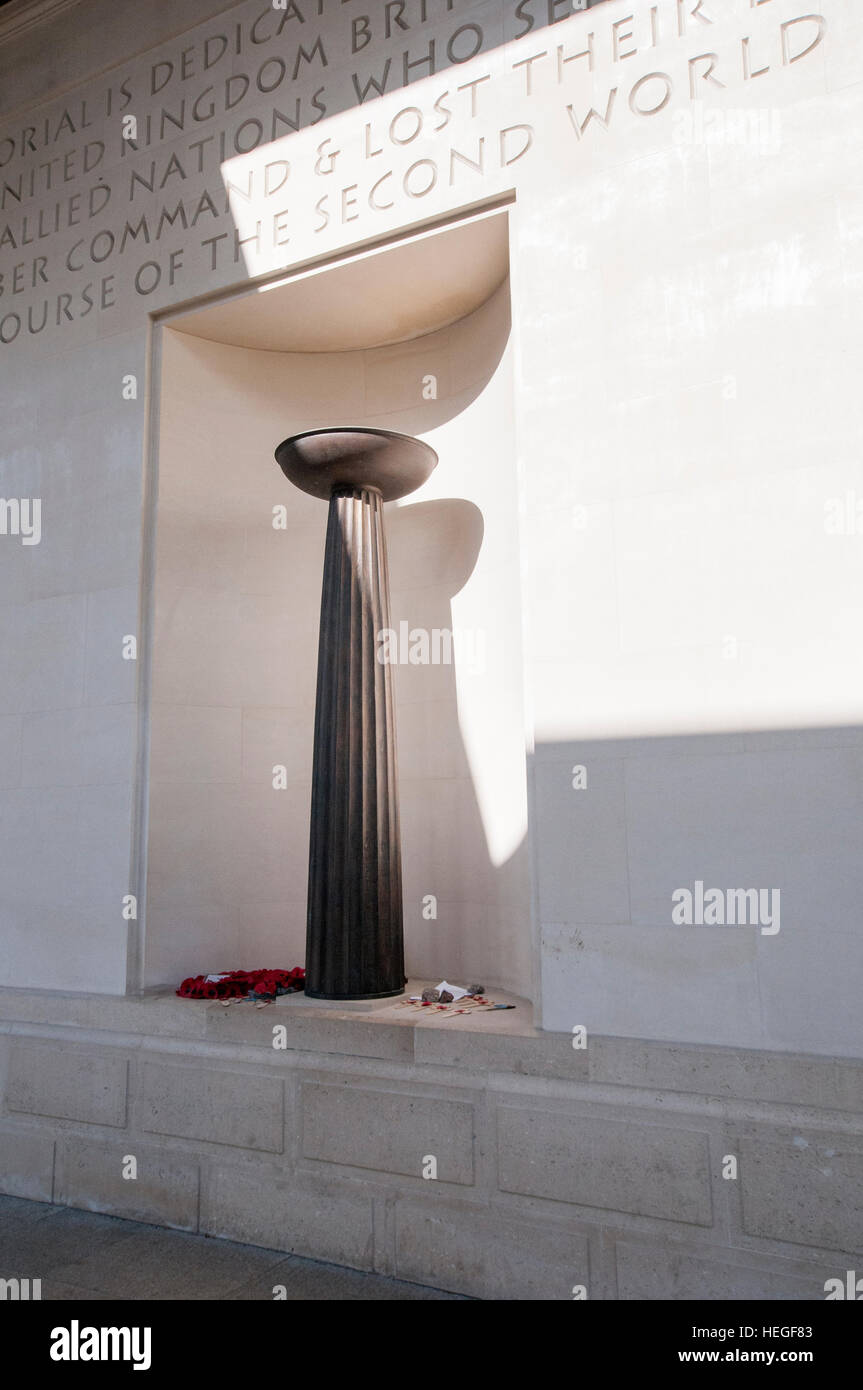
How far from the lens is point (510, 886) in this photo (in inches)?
209

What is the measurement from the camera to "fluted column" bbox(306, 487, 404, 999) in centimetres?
488

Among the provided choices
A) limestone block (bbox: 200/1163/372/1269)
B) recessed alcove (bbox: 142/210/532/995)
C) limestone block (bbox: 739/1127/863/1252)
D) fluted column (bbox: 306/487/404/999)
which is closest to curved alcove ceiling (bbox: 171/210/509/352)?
recessed alcove (bbox: 142/210/532/995)

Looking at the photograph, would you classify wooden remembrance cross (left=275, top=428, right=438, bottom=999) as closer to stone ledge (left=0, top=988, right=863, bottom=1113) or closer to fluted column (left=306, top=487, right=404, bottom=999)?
fluted column (left=306, top=487, right=404, bottom=999)

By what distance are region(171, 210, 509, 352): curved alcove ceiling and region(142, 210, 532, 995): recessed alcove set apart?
0.01 meters

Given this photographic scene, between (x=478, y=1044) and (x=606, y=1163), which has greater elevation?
(x=478, y=1044)

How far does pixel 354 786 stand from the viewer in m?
4.93

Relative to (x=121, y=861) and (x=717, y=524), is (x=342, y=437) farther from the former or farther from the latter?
(x=121, y=861)

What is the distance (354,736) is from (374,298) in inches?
99.9

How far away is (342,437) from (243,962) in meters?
3.07

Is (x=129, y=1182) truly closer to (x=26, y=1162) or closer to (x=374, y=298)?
(x=26, y=1162)

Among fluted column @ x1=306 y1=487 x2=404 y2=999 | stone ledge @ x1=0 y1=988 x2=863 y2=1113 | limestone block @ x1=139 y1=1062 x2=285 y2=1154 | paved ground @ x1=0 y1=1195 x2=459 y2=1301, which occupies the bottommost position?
paved ground @ x1=0 y1=1195 x2=459 y2=1301

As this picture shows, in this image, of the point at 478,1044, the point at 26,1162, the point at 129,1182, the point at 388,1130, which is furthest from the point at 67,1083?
the point at 478,1044
